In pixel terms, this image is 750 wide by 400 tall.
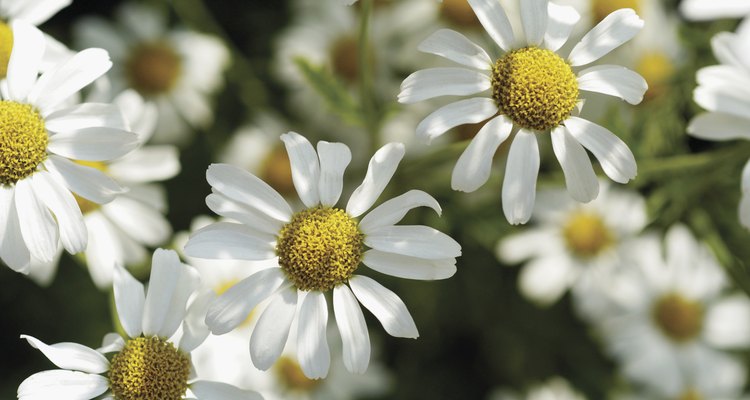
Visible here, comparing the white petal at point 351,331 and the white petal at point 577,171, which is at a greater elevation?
the white petal at point 577,171

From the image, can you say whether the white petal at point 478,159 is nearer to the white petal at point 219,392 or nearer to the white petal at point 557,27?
the white petal at point 557,27

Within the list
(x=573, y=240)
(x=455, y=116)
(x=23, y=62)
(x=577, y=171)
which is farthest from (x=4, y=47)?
(x=573, y=240)

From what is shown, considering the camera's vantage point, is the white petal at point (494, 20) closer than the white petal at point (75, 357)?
No

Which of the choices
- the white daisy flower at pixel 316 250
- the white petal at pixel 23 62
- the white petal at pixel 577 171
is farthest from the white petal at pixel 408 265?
the white petal at pixel 23 62

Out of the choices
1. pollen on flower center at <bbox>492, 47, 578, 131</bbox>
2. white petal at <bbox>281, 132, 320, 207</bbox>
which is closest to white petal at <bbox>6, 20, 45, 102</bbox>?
white petal at <bbox>281, 132, 320, 207</bbox>

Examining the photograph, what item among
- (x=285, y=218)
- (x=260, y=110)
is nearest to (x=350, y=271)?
(x=285, y=218)

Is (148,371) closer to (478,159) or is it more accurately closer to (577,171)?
(478,159)

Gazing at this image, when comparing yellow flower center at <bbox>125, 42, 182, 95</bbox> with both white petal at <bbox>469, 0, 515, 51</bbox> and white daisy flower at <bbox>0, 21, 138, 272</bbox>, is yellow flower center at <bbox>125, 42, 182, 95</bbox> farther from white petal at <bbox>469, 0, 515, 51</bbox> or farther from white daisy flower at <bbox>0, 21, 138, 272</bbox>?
white petal at <bbox>469, 0, 515, 51</bbox>
